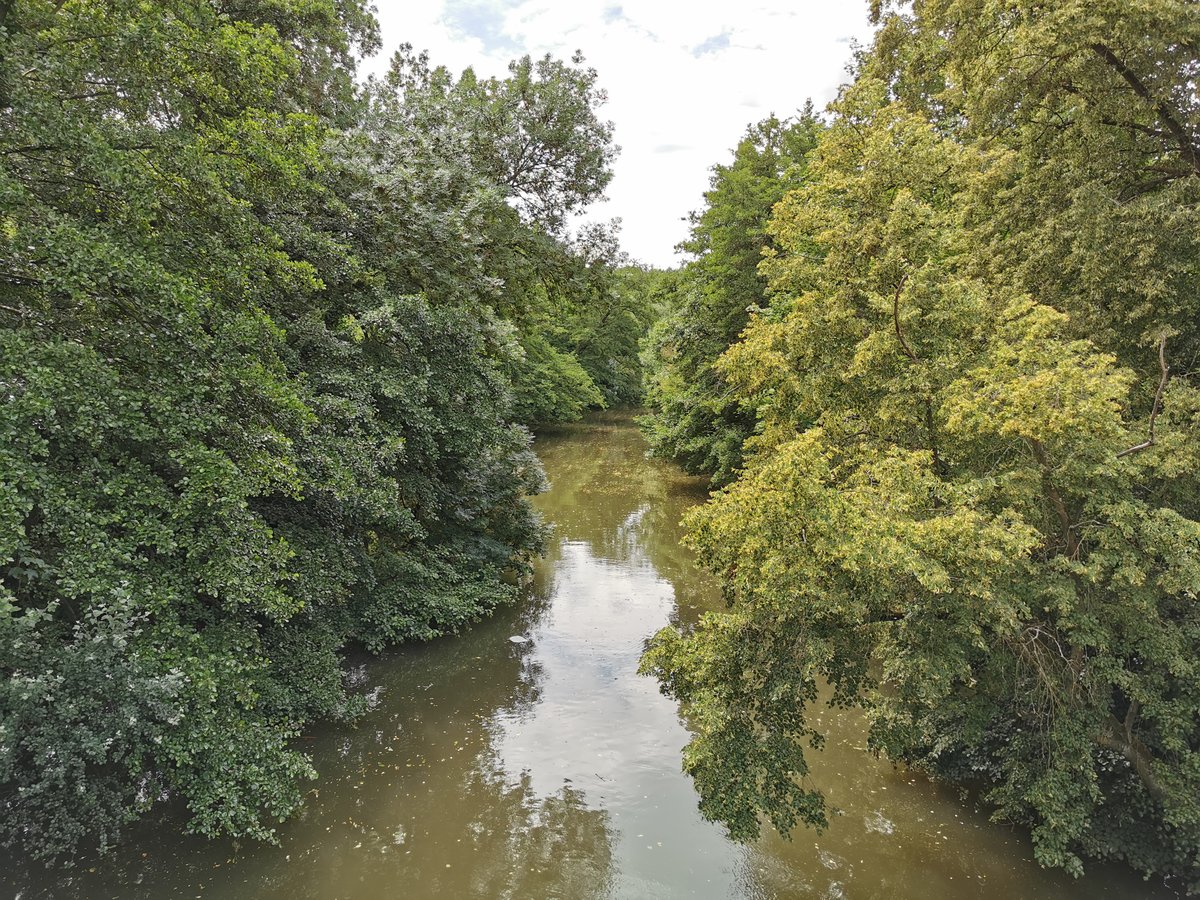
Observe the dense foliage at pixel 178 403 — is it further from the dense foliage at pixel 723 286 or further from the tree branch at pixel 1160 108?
the dense foliage at pixel 723 286

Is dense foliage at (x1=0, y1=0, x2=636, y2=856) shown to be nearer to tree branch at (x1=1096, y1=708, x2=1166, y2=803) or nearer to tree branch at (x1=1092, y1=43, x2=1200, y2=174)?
tree branch at (x1=1092, y1=43, x2=1200, y2=174)

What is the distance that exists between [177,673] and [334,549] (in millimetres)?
3410

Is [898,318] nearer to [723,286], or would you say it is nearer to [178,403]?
[178,403]

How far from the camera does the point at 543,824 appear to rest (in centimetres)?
779

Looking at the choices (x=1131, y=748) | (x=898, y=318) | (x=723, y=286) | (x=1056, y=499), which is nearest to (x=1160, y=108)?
(x=898, y=318)

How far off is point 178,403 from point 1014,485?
844 cm

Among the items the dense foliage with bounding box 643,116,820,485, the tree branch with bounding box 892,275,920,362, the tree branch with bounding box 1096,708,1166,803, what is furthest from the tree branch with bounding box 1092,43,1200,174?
the dense foliage with bounding box 643,116,820,485

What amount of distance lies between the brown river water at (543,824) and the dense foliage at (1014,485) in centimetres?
100

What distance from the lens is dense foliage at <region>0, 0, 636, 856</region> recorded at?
5336 millimetres

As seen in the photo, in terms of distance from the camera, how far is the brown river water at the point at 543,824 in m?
6.75

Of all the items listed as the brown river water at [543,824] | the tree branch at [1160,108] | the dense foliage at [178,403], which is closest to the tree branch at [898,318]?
the tree branch at [1160,108]

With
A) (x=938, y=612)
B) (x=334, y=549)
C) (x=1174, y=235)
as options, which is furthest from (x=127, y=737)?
(x=1174, y=235)

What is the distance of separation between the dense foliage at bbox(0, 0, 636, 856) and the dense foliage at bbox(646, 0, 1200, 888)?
491 cm

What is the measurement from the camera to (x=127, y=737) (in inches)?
231
